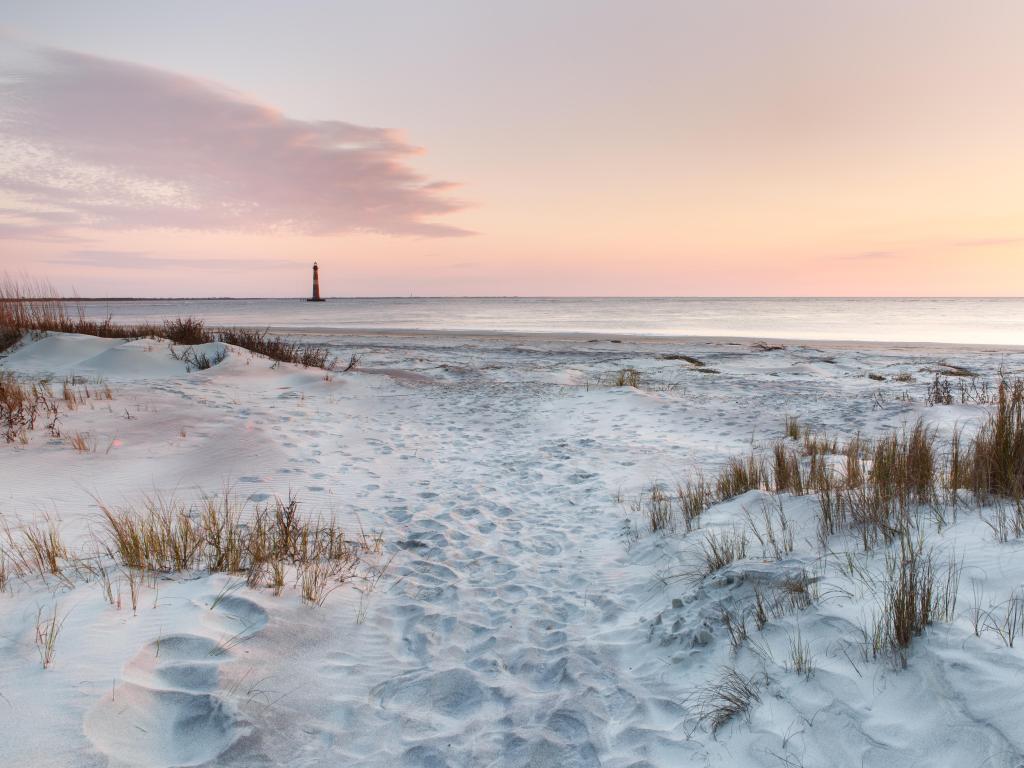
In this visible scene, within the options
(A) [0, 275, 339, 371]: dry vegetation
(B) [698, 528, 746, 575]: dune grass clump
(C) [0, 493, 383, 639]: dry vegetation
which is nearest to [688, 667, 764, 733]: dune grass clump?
(B) [698, 528, 746, 575]: dune grass clump

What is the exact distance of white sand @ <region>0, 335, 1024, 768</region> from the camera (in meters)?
2.09

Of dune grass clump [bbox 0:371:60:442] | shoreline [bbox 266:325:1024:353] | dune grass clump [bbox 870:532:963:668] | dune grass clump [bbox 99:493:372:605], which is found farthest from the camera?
shoreline [bbox 266:325:1024:353]

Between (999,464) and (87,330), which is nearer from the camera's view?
(999,464)

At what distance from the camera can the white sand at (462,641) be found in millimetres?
2092

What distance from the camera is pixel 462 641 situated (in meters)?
3.20

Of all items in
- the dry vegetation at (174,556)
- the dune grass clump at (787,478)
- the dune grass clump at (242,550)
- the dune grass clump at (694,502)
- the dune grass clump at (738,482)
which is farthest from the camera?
the dune grass clump at (738,482)

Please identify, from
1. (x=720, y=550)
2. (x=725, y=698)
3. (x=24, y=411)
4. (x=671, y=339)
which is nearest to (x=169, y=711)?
(x=725, y=698)

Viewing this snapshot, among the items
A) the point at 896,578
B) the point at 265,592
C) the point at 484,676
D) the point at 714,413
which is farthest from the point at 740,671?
the point at 714,413

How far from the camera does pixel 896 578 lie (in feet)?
9.03

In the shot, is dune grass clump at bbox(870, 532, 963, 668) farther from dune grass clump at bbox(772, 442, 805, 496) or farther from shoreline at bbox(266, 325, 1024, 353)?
shoreline at bbox(266, 325, 1024, 353)

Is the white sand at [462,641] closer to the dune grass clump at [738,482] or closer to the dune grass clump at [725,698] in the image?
the dune grass clump at [725,698]

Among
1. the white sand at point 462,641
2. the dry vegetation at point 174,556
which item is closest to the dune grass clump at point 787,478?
the white sand at point 462,641

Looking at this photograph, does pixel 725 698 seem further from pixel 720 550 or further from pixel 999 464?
pixel 999 464

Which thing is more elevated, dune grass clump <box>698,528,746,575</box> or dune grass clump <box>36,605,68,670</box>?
dune grass clump <box>36,605,68,670</box>
